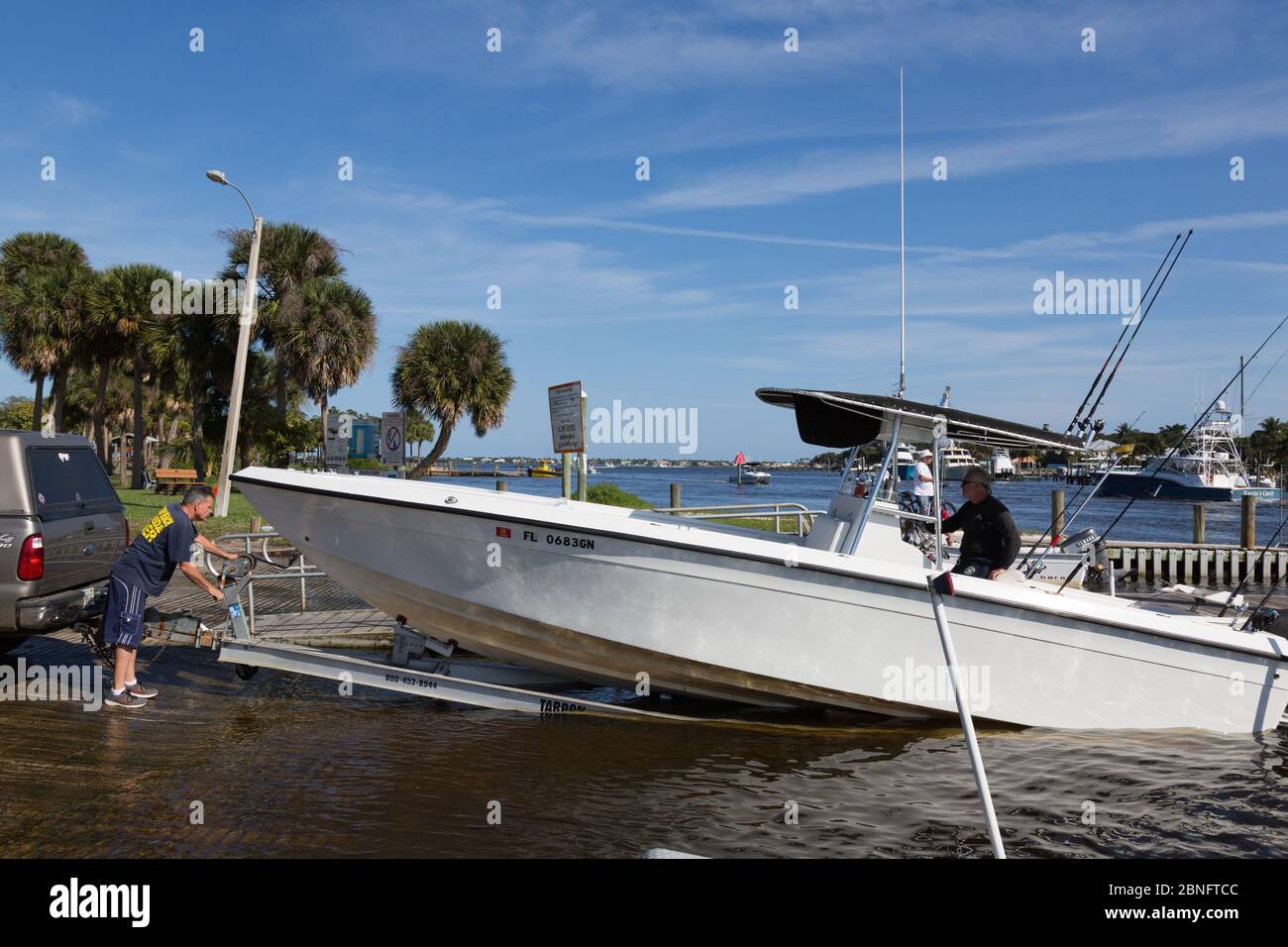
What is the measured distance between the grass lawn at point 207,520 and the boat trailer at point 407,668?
22.6 feet

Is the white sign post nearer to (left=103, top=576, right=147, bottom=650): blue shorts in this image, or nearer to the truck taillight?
(left=103, top=576, right=147, bottom=650): blue shorts

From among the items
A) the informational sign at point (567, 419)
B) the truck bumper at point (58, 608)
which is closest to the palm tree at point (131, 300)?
the informational sign at point (567, 419)

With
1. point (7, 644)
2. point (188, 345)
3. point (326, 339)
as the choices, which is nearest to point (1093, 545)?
point (7, 644)

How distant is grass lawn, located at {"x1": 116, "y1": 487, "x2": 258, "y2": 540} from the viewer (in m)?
16.9

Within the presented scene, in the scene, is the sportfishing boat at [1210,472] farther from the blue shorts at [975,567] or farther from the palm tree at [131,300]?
the blue shorts at [975,567]

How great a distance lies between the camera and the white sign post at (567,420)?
34.6 ft

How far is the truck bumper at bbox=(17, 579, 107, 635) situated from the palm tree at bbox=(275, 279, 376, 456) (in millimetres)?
21810

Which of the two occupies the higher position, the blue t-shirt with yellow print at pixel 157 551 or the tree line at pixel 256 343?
the tree line at pixel 256 343

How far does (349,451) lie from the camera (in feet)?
42.6

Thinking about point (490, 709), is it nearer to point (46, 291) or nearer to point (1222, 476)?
point (46, 291)

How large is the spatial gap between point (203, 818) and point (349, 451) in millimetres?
8674

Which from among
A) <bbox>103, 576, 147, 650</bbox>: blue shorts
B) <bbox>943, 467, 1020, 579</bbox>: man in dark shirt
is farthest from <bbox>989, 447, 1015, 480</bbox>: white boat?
<bbox>103, 576, 147, 650</bbox>: blue shorts

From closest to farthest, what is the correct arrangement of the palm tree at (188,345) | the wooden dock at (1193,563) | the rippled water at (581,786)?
the rippled water at (581,786)
the wooden dock at (1193,563)
the palm tree at (188,345)
